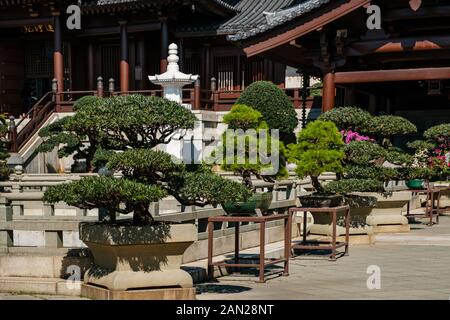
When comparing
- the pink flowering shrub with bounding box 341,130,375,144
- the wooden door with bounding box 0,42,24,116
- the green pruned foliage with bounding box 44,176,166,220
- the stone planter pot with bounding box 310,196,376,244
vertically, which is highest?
the wooden door with bounding box 0,42,24,116

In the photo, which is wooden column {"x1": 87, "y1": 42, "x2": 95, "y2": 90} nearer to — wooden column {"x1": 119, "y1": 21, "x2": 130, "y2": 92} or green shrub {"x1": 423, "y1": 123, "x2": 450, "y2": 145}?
wooden column {"x1": 119, "y1": 21, "x2": 130, "y2": 92}

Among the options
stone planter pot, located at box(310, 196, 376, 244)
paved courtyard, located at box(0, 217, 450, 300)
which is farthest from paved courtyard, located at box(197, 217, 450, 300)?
stone planter pot, located at box(310, 196, 376, 244)

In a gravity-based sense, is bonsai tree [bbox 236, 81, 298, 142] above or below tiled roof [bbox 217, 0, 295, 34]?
below

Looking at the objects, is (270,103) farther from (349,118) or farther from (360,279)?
(360,279)

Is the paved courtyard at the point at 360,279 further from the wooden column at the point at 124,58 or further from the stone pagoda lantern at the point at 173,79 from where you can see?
the wooden column at the point at 124,58

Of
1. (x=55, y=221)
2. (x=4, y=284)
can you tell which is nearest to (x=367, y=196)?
(x=55, y=221)

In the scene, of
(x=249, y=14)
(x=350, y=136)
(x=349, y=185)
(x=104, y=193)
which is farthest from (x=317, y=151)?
(x=249, y=14)

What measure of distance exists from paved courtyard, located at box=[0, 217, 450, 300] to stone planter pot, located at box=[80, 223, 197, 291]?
593 millimetres

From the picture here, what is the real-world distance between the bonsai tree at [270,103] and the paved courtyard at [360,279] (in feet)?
32.9

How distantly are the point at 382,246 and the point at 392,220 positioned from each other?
2.22 meters

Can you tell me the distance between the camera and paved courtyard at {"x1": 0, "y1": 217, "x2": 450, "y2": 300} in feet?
29.5

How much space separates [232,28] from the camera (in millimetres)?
28578

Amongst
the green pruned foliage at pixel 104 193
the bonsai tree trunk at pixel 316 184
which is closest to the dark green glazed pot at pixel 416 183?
the bonsai tree trunk at pixel 316 184

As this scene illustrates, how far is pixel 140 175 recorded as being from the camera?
27.8ft
